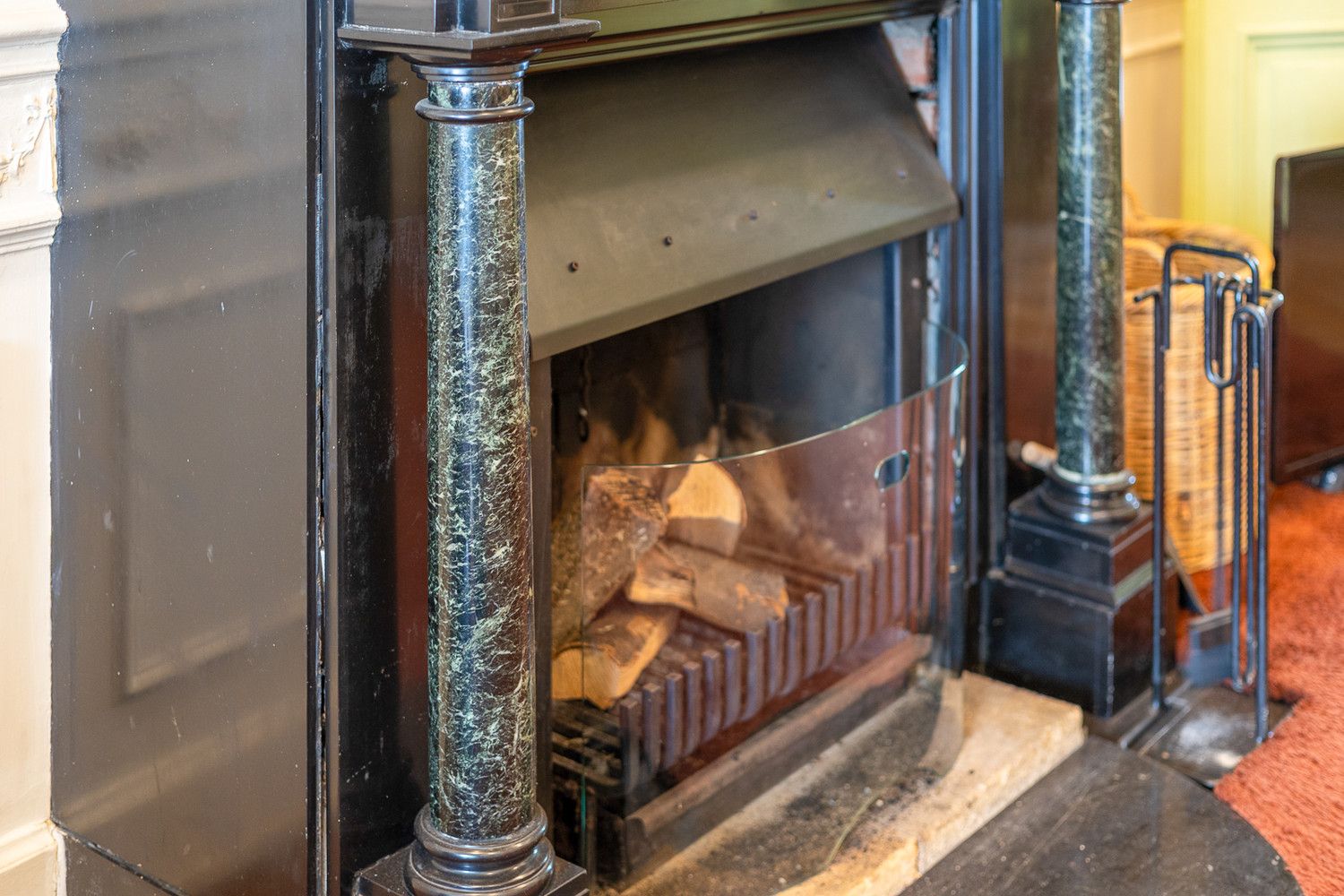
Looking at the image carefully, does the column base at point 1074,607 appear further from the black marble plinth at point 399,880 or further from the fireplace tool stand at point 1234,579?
the black marble plinth at point 399,880

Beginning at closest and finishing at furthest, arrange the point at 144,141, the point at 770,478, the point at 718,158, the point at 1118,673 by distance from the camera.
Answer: the point at 144,141
the point at 770,478
the point at 718,158
the point at 1118,673

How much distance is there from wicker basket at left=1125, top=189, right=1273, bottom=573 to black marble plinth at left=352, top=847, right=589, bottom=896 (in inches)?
62.6

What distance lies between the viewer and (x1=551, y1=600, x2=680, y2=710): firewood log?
1.91 metres

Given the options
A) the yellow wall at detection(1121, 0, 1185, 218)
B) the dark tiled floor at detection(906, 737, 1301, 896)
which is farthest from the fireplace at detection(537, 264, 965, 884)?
the yellow wall at detection(1121, 0, 1185, 218)

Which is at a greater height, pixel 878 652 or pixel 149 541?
pixel 149 541

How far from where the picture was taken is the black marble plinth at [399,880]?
1718 mm

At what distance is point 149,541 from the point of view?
1.83 m

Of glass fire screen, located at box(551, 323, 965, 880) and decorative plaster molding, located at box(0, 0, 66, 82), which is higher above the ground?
decorative plaster molding, located at box(0, 0, 66, 82)

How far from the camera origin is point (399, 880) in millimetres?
1731

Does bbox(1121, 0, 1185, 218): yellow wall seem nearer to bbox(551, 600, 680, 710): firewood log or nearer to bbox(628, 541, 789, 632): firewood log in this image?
bbox(628, 541, 789, 632): firewood log

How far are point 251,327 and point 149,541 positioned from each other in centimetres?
33

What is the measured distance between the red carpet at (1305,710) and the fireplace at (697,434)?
504mm

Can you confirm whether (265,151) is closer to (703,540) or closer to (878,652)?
(703,540)

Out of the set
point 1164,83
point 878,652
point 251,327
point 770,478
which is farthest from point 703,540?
point 1164,83
